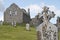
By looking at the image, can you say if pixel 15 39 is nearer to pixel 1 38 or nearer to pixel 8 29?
pixel 1 38

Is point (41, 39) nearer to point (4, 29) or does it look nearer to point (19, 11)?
point (4, 29)

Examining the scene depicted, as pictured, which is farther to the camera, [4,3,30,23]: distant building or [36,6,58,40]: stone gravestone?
[4,3,30,23]: distant building

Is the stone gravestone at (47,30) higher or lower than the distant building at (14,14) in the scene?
lower

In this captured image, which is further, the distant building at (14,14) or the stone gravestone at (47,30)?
the distant building at (14,14)

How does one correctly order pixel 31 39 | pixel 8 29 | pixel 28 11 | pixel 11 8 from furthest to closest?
pixel 28 11, pixel 11 8, pixel 8 29, pixel 31 39

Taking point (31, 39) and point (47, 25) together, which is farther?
point (31, 39)

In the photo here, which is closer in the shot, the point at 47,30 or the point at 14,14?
the point at 47,30

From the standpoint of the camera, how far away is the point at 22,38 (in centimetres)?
4025

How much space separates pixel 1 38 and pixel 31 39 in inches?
174

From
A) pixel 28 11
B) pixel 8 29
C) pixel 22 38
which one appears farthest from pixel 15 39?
pixel 28 11

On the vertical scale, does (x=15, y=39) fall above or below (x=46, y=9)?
below

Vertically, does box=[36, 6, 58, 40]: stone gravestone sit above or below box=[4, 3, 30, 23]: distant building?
below

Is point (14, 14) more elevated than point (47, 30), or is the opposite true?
point (14, 14)

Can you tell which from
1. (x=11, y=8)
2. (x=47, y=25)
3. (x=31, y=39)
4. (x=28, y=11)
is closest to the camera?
(x=47, y=25)
